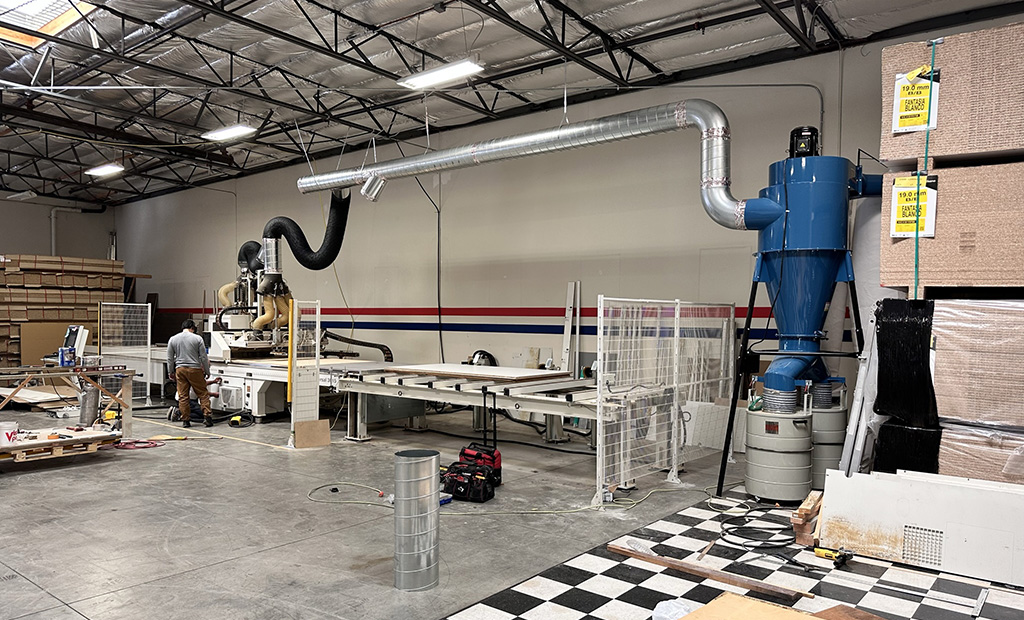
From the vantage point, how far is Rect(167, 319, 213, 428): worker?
26.4 feet

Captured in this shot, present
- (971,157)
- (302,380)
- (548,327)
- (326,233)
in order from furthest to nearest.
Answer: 1. (326,233)
2. (548,327)
3. (302,380)
4. (971,157)

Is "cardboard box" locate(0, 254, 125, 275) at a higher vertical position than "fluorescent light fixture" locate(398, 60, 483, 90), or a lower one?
lower

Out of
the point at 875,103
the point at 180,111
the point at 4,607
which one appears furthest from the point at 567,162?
the point at 4,607

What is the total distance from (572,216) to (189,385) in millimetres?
5252

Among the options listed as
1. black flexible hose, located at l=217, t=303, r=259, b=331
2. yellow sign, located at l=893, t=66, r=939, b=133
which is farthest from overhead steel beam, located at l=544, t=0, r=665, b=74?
black flexible hose, located at l=217, t=303, r=259, b=331

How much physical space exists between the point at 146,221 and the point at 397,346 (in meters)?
8.89

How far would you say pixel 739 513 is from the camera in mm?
4684

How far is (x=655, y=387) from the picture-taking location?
5.45m

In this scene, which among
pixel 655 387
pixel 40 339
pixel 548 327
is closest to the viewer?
pixel 655 387

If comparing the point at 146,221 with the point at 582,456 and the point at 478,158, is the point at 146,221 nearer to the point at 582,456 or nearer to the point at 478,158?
the point at 478,158

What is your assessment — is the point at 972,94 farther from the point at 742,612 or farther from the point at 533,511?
the point at 533,511

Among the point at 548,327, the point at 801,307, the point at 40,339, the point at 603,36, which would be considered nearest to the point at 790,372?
the point at 801,307

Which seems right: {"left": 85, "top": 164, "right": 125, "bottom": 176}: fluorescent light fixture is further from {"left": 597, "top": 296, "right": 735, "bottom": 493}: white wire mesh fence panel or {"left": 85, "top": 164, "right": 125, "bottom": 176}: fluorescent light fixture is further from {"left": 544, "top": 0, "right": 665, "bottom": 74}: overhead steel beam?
{"left": 597, "top": 296, "right": 735, "bottom": 493}: white wire mesh fence panel

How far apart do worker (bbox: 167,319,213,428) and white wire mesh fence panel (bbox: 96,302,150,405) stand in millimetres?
1764
